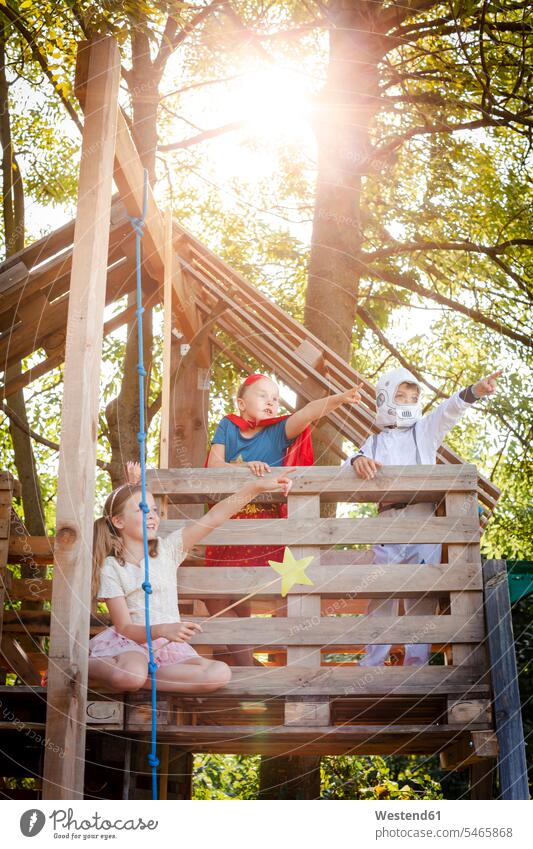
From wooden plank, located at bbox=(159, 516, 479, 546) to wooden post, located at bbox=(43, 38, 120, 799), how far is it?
0.90 m

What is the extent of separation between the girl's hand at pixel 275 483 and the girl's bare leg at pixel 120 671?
39.7 inches

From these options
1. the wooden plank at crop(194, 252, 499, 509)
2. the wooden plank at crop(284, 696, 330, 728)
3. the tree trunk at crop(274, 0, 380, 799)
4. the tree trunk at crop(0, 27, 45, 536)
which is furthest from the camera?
the tree trunk at crop(0, 27, 45, 536)

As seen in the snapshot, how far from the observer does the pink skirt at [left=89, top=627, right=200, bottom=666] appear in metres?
4.64

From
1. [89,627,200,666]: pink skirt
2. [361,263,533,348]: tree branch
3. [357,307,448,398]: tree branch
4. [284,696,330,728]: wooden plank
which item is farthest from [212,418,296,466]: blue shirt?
[357,307,448,398]: tree branch

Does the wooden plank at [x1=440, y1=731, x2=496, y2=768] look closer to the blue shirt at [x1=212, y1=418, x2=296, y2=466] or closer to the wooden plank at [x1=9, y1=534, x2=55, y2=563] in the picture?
the blue shirt at [x1=212, y1=418, x2=296, y2=466]

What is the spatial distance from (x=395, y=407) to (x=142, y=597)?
5.94 ft

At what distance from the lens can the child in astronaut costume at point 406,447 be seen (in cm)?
498

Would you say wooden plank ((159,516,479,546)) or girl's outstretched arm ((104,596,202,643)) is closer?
girl's outstretched arm ((104,596,202,643))

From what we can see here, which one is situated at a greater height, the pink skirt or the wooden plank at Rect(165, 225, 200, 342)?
the wooden plank at Rect(165, 225, 200, 342)

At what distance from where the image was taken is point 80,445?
4.27 m

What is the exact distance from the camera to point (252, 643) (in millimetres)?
4789

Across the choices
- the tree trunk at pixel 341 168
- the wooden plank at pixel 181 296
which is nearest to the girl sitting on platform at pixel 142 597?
the wooden plank at pixel 181 296

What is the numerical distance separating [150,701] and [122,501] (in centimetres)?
98

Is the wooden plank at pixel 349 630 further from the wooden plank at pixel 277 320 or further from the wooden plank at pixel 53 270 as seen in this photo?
the wooden plank at pixel 53 270
